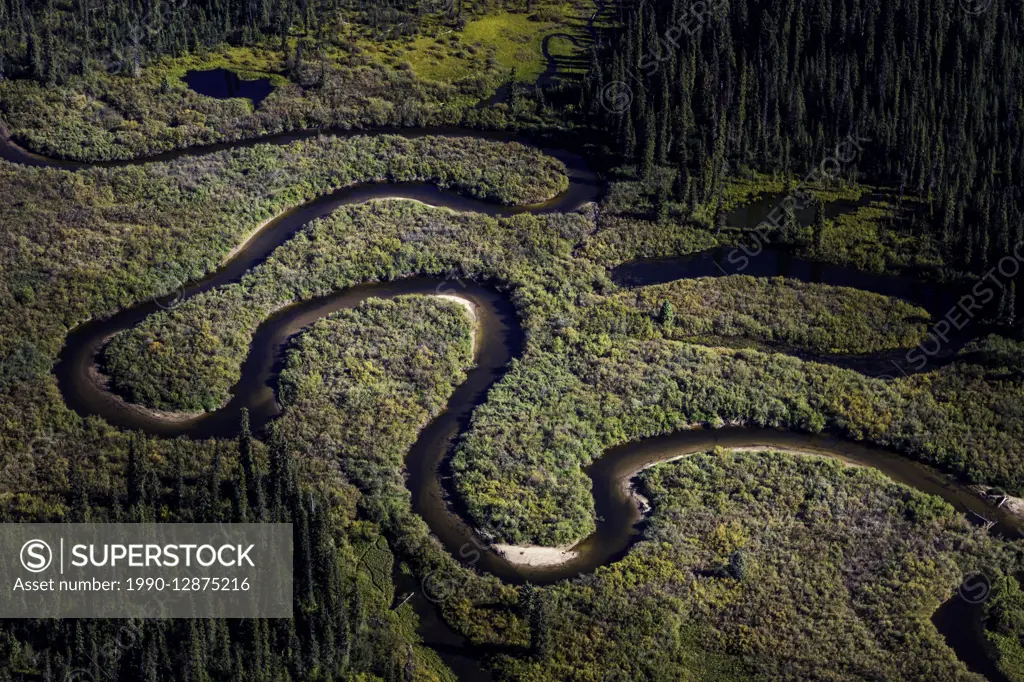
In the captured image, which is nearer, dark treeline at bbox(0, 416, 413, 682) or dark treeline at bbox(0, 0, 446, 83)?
dark treeline at bbox(0, 416, 413, 682)

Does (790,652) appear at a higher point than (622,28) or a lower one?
lower

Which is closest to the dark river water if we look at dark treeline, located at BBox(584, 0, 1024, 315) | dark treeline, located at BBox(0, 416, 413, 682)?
dark treeline, located at BBox(0, 416, 413, 682)

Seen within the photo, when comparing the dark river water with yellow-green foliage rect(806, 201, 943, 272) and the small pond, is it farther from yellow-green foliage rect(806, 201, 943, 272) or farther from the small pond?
the small pond

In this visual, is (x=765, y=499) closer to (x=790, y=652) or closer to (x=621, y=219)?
(x=790, y=652)

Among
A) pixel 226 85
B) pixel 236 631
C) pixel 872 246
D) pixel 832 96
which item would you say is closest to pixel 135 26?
pixel 226 85

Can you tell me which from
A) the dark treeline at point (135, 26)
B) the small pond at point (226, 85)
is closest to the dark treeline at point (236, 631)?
the small pond at point (226, 85)

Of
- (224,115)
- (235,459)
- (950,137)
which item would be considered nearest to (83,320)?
(235,459)

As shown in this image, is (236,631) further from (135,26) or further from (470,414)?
(135,26)
